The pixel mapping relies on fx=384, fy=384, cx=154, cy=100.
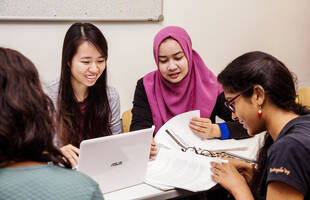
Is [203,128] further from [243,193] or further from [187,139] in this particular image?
[243,193]

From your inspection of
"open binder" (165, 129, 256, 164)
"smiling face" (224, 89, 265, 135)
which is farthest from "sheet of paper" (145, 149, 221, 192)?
"smiling face" (224, 89, 265, 135)

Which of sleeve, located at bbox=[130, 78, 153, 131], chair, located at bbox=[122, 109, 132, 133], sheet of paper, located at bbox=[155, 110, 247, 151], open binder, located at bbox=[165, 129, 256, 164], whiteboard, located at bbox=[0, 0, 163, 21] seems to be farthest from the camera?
chair, located at bbox=[122, 109, 132, 133]

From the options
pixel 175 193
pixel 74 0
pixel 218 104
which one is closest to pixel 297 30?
pixel 218 104

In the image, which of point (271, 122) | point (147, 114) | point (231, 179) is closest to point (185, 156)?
point (231, 179)

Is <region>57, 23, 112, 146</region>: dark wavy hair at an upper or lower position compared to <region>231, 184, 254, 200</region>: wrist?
upper

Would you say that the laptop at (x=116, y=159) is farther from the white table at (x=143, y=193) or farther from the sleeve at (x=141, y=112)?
the sleeve at (x=141, y=112)

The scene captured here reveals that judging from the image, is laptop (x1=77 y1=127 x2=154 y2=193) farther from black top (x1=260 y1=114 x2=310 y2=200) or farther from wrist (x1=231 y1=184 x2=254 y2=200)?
black top (x1=260 y1=114 x2=310 y2=200)

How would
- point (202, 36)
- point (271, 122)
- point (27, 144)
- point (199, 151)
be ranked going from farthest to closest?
point (202, 36) < point (199, 151) < point (271, 122) < point (27, 144)

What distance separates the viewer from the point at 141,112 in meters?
2.17

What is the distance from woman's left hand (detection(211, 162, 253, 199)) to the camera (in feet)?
4.65

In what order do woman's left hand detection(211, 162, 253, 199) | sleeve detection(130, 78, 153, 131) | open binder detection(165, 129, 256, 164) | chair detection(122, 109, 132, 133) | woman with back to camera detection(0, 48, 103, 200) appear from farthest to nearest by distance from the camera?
1. chair detection(122, 109, 132, 133)
2. sleeve detection(130, 78, 153, 131)
3. open binder detection(165, 129, 256, 164)
4. woman's left hand detection(211, 162, 253, 199)
5. woman with back to camera detection(0, 48, 103, 200)

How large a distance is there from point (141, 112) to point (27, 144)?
140 centimetres

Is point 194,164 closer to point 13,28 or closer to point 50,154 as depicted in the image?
point 50,154

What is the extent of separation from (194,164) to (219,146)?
1.01ft
